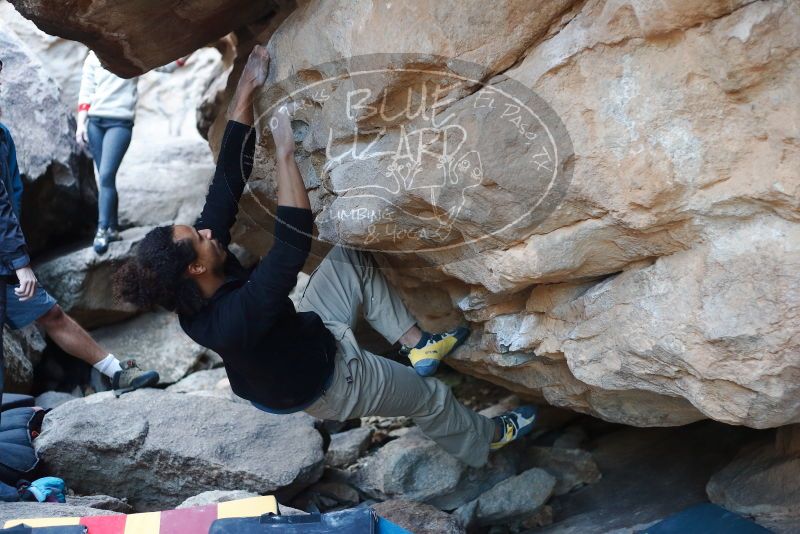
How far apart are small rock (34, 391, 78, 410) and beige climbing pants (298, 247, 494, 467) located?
5.99 feet

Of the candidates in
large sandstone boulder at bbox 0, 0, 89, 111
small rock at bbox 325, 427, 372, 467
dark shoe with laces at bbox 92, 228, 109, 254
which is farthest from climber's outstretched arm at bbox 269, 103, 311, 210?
large sandstone boulder at bbox 0, 0, 89, 111

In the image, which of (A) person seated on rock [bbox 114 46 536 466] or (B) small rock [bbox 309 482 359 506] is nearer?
(A) person seated on rock [bbox 114 46 536 466]

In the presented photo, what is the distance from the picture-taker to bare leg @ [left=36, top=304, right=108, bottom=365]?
12.7 ft

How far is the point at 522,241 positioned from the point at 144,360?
10.5 ft

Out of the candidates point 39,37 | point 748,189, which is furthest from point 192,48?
point 39,37

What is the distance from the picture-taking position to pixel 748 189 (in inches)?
82.4

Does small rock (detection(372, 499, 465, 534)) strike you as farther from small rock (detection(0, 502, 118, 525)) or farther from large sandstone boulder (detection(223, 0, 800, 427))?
small rock (detection(0, 502, 118, 525))

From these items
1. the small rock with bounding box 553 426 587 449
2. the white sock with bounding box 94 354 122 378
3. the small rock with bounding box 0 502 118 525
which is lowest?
the small rock with bounding box 553 426 587 449

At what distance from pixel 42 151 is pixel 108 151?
585 mm

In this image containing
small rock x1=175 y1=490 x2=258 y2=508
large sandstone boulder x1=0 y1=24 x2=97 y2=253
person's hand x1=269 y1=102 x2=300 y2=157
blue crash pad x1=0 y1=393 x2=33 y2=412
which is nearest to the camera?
person's hand x1=269 y1=102 x2=300 y2=157

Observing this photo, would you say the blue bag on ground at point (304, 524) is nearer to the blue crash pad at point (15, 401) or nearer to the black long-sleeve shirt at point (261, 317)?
the black long-sleeve shirt at point (261, 317)

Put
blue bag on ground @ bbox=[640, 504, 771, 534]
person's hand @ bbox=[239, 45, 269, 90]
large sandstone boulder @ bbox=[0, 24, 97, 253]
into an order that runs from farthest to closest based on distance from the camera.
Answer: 1. large sandstone boulder @ bbox=[0, 24, 97, 253]
2. person's hand @ bbox=[239, 45, 269, 90]
3. blue bag on ground @ bbox=[640, 504, 771, 534]

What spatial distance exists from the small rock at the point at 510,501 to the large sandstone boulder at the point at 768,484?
0.69 m

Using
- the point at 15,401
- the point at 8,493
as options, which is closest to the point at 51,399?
the point at 15,401
